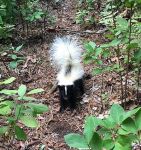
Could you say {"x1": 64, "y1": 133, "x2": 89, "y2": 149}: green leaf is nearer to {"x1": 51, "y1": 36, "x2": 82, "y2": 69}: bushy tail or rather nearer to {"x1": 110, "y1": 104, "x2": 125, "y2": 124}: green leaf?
{"x1": 110, "y1": 104, "x2": 125, "y2": 124}: green leaf

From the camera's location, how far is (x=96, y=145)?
4.72 feet

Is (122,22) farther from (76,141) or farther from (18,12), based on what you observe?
(18,12)

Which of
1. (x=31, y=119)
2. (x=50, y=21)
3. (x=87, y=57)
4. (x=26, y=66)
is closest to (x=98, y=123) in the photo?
(x=31, y=119)

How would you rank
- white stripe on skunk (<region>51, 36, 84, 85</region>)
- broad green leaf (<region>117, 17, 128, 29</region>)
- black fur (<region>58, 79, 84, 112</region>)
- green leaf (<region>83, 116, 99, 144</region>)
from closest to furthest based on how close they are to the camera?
green leaf (<region>83, 116, 99, 144</region>)
broad green leaf (<region>117, 17, 128, 29</region>)
black fur (<region>58, 79, 84, 112</region>)
white stripe on skunk (<region>51, 36, 84, 85</region>)

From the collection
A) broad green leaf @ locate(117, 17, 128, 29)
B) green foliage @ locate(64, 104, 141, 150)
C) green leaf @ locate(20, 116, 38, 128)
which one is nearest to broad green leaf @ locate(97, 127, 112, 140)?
green foliage @ locate(64, 104, 141, 150)

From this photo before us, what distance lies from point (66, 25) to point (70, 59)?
271 centimetres

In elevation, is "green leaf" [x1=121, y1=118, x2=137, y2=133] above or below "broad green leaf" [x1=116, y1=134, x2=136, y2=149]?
above

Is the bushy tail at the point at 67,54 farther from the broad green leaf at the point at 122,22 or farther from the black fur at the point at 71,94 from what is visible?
the broad green leaf at the point at 122,22

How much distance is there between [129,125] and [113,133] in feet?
0.44

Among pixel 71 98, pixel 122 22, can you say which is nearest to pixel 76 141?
pixel 122 22

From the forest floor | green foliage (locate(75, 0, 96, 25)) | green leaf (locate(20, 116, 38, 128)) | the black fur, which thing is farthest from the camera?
green foliage (locate(75, 0, 96, 25))

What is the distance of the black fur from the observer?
4.57m

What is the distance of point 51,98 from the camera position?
4.84 metres

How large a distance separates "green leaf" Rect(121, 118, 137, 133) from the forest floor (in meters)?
1.98
